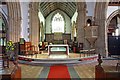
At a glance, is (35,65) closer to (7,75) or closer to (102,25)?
(102,25)

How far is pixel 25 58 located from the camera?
959 cm

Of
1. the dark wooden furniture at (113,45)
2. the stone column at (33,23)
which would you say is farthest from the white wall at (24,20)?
the dark wooden furniture at (113,45)

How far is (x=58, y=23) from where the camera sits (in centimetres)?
2555

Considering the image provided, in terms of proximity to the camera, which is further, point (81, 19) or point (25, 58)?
point (81, 19)

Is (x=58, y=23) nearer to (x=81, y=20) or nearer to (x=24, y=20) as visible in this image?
(x=81, y=20)

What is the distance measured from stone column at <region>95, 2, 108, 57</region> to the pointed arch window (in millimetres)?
13528

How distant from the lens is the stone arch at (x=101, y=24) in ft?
39.0

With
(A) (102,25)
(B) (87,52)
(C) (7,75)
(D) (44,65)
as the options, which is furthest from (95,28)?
(C) (7,75)

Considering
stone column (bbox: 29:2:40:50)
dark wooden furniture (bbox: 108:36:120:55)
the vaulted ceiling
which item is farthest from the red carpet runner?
the vaulted ceiling

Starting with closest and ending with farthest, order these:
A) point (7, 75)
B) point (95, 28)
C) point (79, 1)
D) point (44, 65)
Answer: point (7, 75) < point (44, 65) < point (95, 28) < point (79, 1)

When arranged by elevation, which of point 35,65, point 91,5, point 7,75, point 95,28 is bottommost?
point 35,65

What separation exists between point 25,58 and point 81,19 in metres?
4.38

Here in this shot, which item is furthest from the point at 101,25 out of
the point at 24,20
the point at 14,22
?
the point at 14,22

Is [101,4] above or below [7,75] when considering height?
above
